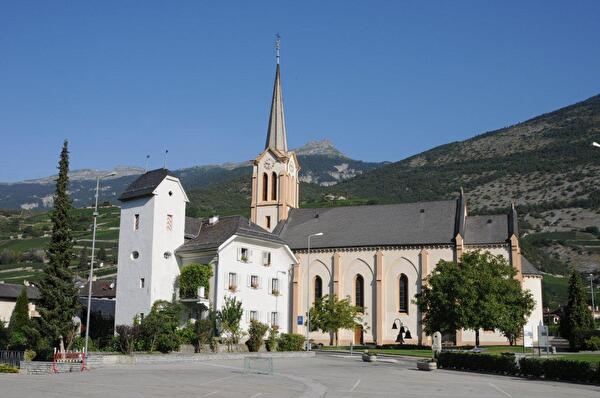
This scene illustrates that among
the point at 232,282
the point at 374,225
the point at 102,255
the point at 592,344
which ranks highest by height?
the point at 102,255

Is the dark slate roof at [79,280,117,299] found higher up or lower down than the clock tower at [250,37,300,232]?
lower down

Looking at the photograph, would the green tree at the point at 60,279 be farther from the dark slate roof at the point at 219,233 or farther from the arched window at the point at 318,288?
the arched window at the point at 318,288

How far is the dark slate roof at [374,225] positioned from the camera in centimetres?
7275

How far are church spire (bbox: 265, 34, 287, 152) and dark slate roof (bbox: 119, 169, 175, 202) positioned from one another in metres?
26.7

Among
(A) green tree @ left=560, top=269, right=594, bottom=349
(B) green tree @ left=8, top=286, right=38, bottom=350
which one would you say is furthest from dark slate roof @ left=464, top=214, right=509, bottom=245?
(B) green tree @ left=8, top=286, right=38, bottom=350

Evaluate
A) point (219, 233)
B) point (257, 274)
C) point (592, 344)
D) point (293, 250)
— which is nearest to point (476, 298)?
point (592, 344)

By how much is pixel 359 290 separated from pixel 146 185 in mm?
28559

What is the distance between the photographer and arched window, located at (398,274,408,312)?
2832 inches

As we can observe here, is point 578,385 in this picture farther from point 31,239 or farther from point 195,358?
point 31,239

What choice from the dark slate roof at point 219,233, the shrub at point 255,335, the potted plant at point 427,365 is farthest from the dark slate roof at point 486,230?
the potted plant at point 427,365

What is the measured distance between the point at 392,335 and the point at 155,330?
106ft

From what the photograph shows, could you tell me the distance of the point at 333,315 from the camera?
221 feet

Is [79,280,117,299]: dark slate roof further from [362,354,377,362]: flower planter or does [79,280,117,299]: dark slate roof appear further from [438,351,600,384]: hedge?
[438,351,600,384]: hedge

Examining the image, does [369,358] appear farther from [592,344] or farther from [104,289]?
[104,289]
